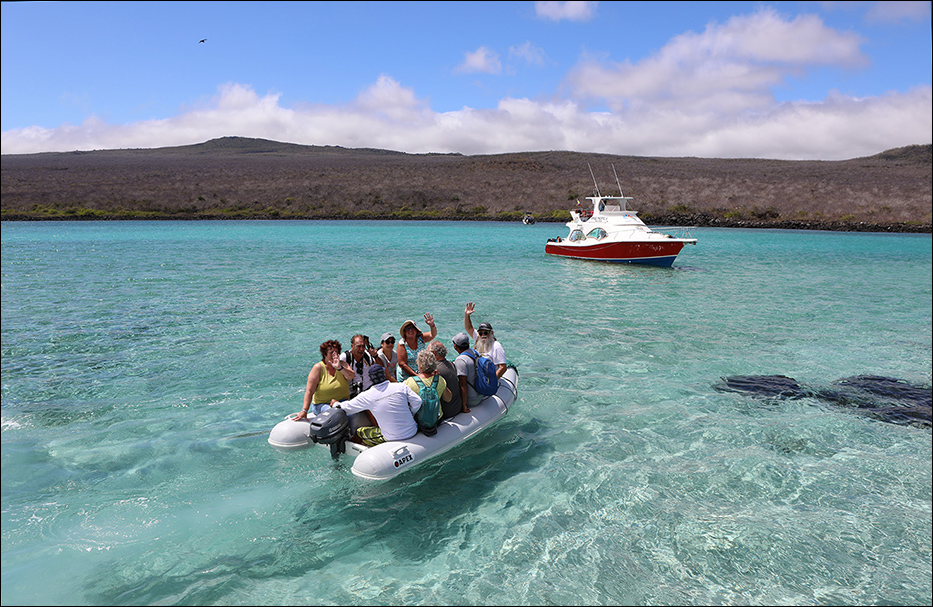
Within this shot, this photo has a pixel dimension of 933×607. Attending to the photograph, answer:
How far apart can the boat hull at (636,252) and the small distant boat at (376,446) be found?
21.6 metres

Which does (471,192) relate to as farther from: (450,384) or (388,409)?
(388,409)

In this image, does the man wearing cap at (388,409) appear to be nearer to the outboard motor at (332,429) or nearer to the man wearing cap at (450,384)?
the outboard motor at (332,429)

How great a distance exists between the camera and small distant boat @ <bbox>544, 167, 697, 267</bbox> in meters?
26.5

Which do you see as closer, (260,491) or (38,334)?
(260,491)

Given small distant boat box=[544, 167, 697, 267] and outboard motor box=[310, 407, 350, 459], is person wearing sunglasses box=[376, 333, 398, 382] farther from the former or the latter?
small distant boat box=[544, 167, 697, 267]

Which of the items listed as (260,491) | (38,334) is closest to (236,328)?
(38,334)

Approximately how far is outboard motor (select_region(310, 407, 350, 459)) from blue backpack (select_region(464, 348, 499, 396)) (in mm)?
1850

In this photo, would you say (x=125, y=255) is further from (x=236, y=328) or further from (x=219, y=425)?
(x=219, y=425)

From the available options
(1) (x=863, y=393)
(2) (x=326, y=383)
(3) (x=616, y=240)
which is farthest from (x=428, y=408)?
(3) (x=616, y=240)

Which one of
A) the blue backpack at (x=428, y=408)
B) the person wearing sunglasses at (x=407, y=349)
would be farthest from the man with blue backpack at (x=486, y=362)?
the blue backpack at (x=428, y=408)

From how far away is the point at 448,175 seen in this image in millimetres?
87938

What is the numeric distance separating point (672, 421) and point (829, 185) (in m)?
80.6

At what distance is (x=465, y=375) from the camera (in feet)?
23.9

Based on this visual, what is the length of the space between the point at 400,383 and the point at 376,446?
758mm
